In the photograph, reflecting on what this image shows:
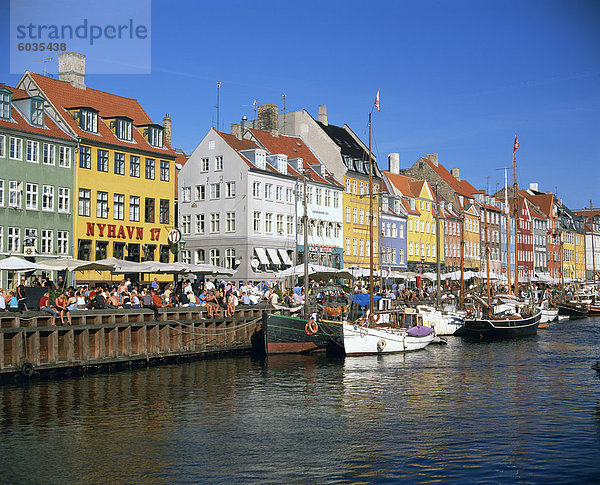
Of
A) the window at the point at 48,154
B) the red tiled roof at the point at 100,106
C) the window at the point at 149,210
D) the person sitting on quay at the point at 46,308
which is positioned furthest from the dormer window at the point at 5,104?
the person sitting on quay at the point at 46,308

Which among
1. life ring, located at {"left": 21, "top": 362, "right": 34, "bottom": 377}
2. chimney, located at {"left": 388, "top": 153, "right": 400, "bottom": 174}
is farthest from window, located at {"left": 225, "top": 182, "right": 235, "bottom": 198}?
life ring, located at {"left": 21, "top": 362, "right": 34, "bottom": 377}

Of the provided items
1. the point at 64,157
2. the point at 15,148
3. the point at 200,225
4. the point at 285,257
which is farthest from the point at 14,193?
the point at 285,257

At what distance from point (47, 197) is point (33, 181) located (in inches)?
56.9

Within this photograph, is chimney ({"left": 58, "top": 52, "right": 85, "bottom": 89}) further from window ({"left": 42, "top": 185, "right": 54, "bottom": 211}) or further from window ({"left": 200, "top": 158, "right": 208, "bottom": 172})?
window ({"left": 200, "top": 158, "right": 208, "bottom": 172})

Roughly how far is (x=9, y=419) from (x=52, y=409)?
1821mm

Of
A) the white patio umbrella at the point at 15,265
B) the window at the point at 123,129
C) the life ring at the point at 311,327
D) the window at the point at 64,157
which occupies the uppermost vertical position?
the window at the point at 123,129

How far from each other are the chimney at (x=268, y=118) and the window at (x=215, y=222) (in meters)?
13.6

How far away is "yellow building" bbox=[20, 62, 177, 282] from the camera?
5538 centimetres

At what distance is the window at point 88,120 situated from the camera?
2203 inches

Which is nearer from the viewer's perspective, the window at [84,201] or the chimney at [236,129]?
the window at [84,201]

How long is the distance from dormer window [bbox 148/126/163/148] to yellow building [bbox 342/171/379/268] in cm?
2436

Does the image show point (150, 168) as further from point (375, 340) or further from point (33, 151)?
point (375, 340)

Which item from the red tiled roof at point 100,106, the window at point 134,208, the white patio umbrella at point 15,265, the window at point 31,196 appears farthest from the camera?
the window at point 134,208

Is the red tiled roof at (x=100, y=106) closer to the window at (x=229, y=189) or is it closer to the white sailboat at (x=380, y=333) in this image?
the window at (x=229, y=189)
